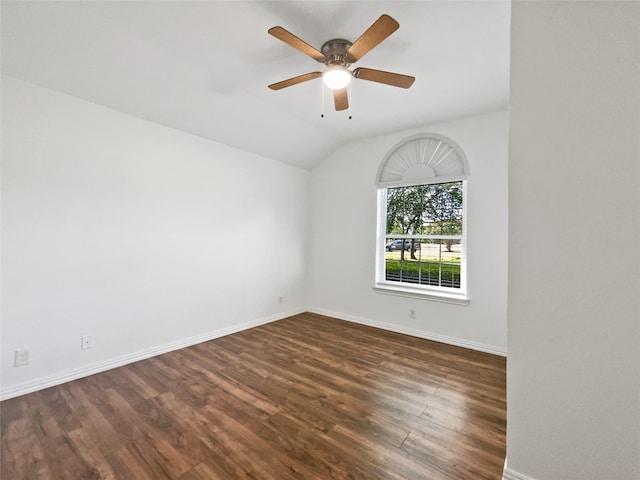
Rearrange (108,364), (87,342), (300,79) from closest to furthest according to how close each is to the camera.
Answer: (300,79) → (87,342) → (108,364)

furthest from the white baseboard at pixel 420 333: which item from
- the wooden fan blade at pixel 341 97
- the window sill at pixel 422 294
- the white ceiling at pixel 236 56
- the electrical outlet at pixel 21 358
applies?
the electrical outlet at pixel 21 358

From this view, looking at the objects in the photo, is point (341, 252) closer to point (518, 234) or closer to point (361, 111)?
point (361, 111)

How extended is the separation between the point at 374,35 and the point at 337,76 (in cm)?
43

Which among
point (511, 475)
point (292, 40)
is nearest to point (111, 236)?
point (292, 40)

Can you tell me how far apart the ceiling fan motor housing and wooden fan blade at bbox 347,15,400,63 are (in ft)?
0.26

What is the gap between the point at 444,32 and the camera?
2037mm

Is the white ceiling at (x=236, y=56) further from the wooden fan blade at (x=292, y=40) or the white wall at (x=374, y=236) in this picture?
the white wall at (x=374, y=236)

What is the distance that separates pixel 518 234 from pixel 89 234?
11.2 feet

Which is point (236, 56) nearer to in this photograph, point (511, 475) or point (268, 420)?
point (268, 420)

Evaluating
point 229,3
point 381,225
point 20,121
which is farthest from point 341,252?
point 20,121

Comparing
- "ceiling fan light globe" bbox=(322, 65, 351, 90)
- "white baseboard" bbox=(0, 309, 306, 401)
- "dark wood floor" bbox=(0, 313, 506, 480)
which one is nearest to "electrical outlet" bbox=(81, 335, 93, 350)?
"white baseboard" bbox=(0, 309, 306, 401)

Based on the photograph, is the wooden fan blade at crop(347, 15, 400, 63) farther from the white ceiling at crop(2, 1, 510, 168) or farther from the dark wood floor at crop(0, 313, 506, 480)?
the dark wood floor at crop(0, 313, 506, 480)

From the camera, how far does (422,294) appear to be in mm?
3676

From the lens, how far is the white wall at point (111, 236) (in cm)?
224
